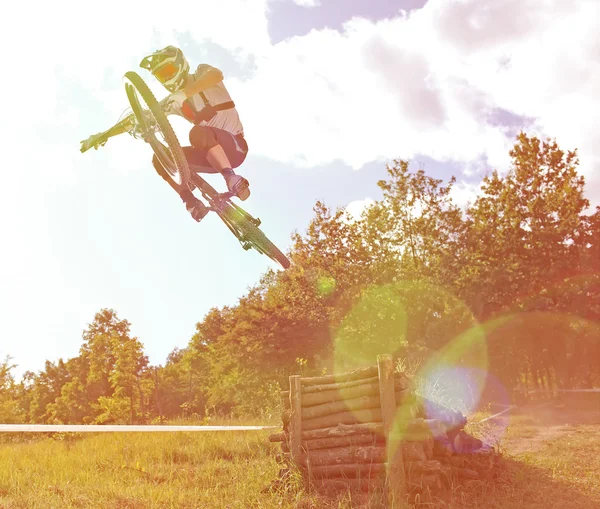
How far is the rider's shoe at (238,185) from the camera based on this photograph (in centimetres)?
583

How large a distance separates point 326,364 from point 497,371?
11.5 metres

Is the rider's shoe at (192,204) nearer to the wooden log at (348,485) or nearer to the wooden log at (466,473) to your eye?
the wooden log at (348,485)

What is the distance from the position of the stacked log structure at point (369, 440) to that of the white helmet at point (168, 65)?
5.38 meters

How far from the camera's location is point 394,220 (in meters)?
32.0

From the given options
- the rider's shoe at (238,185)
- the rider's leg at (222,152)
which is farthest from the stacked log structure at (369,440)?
the rider's leg at (222,152)

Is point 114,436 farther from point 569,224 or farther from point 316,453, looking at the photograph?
point 569,224

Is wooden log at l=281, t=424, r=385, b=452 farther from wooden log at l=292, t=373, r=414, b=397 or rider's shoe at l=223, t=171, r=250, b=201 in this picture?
rider's shoe at l=223, t=171, r=250, b=201

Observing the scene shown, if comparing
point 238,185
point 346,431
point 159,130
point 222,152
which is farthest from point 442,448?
point 159,130

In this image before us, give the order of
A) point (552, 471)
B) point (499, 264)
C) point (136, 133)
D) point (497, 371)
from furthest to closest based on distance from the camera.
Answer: point (497, 371)
point (499, 264)
point (552, 471)
point (136, 133)

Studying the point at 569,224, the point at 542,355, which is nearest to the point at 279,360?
the point at 569,224

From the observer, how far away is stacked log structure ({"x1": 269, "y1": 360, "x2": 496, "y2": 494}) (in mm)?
7656

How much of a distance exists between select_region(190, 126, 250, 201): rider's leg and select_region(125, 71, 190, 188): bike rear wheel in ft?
1.09

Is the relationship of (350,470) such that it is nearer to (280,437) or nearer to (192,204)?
(280,437)

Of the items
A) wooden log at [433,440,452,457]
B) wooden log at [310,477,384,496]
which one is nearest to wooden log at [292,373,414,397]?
wooden log at [433,440,452,457]
